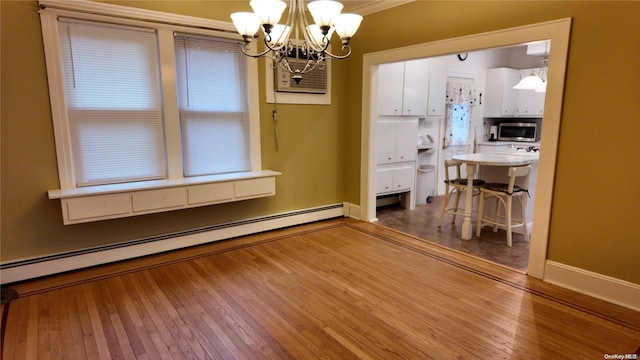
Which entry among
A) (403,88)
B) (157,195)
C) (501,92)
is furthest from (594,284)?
(501,92)

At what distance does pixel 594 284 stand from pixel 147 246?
382 cm

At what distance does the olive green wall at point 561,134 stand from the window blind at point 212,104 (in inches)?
13.6

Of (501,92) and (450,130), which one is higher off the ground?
(501,92)

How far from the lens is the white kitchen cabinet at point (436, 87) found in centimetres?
532

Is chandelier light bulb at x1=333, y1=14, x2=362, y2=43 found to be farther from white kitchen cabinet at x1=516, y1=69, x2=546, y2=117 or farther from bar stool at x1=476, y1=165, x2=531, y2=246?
white kitchen cabinet at x1=516, y1=69, x2=546, y2=117

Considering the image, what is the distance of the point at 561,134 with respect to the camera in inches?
109

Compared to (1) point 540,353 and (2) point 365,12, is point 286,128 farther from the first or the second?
(1) point 540,353

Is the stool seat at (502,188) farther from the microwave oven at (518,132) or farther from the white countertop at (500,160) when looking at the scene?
the microwave oven at (518,132)

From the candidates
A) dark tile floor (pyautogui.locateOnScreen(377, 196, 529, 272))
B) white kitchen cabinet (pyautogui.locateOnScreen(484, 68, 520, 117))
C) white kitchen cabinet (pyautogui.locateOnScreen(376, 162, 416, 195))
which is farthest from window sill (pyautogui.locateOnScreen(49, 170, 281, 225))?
white kitchen cabinet (pyautogui.locateOnScreen(484, 68, 520, 117))

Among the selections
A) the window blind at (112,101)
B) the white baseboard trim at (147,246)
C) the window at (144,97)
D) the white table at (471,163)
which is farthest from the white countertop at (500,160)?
the window blind at (112,101)

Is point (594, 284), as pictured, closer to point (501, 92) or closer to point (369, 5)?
point (369, 5)

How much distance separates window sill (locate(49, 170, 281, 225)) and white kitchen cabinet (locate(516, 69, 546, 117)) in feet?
17.4

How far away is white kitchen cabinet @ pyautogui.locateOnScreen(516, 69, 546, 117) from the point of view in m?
6.69

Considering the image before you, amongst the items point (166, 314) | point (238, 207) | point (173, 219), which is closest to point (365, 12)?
point (238, 207)
